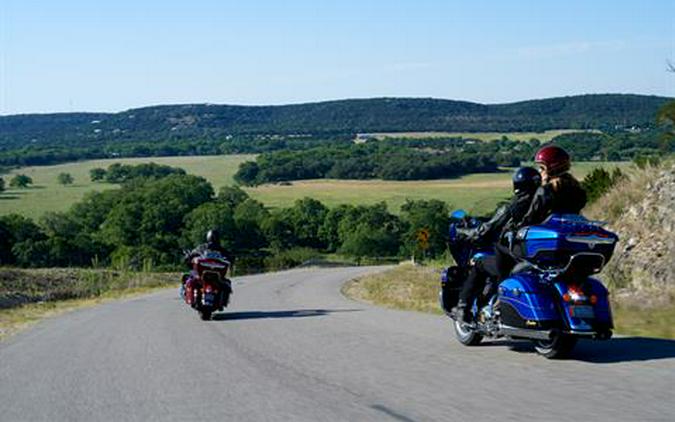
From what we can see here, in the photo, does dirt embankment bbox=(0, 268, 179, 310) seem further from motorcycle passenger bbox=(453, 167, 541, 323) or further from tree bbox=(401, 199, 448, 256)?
tree bbox=(401, 199, 448, 256)

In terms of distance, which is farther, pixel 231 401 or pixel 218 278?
pixel 218 278

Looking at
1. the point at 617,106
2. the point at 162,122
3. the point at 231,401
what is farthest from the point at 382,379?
the point at 162,122

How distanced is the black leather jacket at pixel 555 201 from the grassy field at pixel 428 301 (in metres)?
2.49

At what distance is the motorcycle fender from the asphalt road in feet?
1.27

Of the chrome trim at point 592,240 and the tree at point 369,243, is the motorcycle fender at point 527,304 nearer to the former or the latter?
the chrome trim at point 592,240

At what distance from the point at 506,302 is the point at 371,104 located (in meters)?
178

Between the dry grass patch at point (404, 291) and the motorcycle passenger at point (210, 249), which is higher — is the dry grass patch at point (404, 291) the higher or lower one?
the lower one

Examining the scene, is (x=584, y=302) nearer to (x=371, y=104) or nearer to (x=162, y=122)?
(x=371, y=104)

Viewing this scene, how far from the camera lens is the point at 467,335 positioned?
10656 mm

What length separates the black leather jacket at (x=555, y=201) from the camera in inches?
373

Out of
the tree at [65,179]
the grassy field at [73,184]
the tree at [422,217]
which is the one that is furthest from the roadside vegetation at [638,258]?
the tree at [65,179]

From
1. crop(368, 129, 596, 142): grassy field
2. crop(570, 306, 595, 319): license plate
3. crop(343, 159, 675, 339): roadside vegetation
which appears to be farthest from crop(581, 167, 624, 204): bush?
crop(368, 129, 596, 142): grassy field

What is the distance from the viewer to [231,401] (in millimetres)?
8117

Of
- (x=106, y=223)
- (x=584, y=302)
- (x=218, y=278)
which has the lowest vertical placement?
(x=106, y=223)
